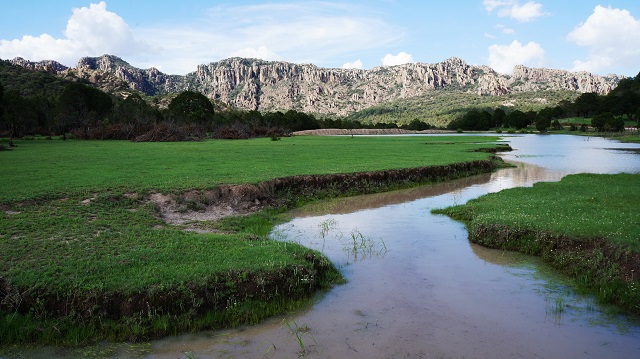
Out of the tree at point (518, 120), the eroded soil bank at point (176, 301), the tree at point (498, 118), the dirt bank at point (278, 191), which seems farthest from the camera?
the tree at point (498, 118)

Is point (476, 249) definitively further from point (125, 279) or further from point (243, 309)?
point (125, 279)

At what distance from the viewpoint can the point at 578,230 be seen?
45.4ft

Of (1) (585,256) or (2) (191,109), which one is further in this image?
(2) (191,109)

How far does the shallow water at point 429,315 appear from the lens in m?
8.31

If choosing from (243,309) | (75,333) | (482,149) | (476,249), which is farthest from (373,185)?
(482,149)

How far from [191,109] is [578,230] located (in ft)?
374

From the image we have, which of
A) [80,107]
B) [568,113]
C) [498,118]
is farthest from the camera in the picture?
[568,113]

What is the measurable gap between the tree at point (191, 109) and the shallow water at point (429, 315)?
99.9 meters

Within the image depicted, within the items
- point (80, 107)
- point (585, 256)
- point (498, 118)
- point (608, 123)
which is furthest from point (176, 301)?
point (498, 118)

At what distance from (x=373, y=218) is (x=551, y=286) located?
31.4ft

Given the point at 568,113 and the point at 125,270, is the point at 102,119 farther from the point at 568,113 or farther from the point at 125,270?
the point at 568,113

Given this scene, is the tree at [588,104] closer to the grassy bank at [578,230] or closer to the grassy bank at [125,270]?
the grassy bank at [578,230]

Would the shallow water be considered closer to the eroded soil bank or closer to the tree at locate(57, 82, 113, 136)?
the eroded soil bank

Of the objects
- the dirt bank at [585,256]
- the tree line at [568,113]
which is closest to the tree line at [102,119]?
the dirt bank at [585,256]
